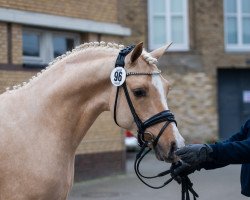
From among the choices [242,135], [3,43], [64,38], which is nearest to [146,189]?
[64,38]

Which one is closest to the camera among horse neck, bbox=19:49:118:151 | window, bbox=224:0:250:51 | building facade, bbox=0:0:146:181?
horse neck, bbox=19:49:118:151

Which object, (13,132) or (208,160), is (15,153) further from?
(208,160)

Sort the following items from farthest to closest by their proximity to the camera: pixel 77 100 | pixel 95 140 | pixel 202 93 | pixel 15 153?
1. pixel 202 93
2. pixel 95 140
3. pixel 77 100
4. pixel 15 153

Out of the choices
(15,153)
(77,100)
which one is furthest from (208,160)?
(15,153)

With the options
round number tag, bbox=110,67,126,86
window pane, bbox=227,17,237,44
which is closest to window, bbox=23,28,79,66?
round number tag, bbox=110,67,126,86

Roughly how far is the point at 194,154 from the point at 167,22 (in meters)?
22.0

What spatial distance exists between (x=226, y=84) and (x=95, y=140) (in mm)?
12072

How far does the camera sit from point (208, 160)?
452 cm

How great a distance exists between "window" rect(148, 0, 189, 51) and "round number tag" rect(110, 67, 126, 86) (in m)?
21.4

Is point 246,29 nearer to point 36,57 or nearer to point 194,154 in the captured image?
point 36,57

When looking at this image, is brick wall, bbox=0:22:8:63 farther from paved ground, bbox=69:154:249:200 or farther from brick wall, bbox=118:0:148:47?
brick wall, bbox=118:0:148:47

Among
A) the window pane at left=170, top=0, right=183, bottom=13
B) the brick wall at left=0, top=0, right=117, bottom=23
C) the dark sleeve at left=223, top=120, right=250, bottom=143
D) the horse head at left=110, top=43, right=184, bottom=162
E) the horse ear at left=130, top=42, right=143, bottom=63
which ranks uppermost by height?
the window pane at left=170, top=0, right=183, bottom=13

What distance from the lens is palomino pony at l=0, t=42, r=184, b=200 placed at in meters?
4.36

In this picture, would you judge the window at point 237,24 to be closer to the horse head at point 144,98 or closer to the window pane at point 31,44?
the window pane at point 31,44
